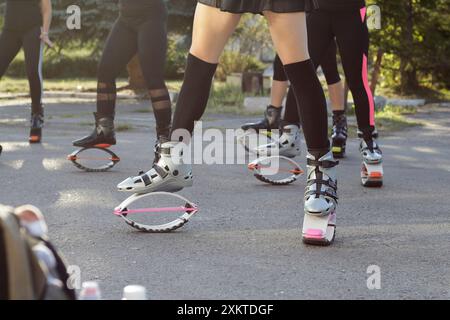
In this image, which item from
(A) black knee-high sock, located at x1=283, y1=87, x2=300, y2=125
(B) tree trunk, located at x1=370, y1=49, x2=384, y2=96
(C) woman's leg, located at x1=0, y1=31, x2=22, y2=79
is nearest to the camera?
(A) black knee-high sock, located at x1=283, y1=87, x2=300, y2=125

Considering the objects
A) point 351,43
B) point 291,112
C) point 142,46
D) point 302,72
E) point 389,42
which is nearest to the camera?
point 302,72

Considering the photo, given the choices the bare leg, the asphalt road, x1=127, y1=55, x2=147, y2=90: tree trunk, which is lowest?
x1=127, y1=55, x2=147, y2=90: tree trunk

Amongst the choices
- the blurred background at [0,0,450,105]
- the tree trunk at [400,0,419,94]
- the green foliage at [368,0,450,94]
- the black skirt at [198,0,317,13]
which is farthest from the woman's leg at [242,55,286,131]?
the tree trunk at [400,0,419,94]

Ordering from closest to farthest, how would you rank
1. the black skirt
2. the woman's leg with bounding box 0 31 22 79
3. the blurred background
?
the black skirt → the woman's leg with bounding box 0 31 22 79 → the blurred background

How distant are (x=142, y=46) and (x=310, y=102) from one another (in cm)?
219

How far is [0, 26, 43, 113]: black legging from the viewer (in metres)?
8.07

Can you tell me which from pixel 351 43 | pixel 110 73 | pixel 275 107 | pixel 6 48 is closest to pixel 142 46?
pixel 110 73

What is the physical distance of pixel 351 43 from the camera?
589 cm

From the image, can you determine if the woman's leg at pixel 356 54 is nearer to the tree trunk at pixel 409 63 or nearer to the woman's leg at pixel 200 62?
the woman's leg at pixel 200 62

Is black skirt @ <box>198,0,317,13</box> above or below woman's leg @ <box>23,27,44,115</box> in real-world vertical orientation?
above

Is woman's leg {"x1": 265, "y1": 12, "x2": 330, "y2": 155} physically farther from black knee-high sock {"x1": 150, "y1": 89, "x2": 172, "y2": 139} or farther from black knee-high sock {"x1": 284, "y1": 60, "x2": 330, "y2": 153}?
black knee-high sock {"x1": 150, "y1": 89, "x2": 172, "y2": 139}

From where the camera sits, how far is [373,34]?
15.5 metres

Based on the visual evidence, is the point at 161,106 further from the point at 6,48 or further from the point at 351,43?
the point at 6,48

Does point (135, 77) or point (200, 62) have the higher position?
point (200, 62)
